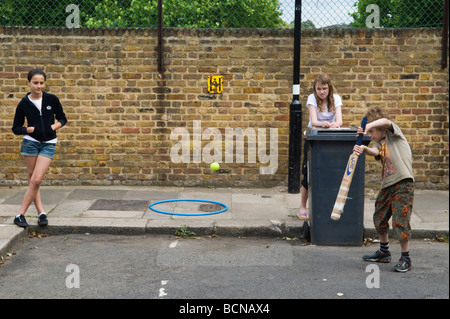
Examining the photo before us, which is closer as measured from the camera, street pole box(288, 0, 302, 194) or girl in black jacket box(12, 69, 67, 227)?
girl in black jacket box(12, 69, 67, 227)

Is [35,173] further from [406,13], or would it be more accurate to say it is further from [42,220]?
[406,13]

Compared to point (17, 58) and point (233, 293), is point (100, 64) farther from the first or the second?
point (233, 293)

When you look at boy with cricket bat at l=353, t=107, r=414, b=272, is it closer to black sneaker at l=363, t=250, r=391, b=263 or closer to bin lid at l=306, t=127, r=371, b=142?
black sneaker at l=363, t=250, r=391, b=263

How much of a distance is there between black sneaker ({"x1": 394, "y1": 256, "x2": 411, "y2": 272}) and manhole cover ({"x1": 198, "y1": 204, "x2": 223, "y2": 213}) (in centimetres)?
274

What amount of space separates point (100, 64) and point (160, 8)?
3.98 ft

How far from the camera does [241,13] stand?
29.2ft

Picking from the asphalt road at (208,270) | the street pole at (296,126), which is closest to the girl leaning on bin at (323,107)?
the asphalt road at (208,270)

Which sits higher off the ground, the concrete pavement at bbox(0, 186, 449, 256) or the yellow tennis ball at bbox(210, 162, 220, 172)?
the yellow tennis ball at bbox(210, 162, 220, 172)

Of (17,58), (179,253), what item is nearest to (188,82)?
(17,58)

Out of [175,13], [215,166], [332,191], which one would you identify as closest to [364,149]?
[332,191]

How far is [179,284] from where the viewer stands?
185 inches

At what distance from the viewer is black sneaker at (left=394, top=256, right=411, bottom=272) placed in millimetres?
5113

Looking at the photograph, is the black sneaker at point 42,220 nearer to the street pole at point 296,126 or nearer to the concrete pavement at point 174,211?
the concrete pavement at point 174,211

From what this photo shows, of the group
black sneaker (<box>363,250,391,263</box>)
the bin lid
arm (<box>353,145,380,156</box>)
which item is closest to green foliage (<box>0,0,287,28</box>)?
the bin lid
